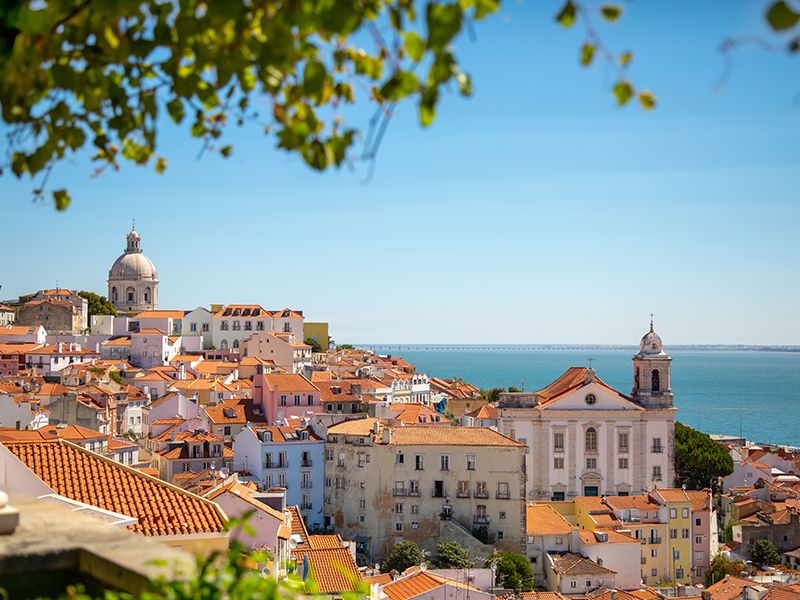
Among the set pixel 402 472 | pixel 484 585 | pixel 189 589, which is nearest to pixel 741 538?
pixel 402 472

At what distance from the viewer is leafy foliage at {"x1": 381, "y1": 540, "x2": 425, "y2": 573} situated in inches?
1310

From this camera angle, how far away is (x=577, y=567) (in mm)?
33250

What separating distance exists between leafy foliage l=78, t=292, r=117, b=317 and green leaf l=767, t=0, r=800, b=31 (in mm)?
93317

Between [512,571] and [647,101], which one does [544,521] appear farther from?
[647,101]

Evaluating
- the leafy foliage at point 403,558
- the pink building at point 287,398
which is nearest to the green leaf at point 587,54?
the leafy foliage at point 403,558

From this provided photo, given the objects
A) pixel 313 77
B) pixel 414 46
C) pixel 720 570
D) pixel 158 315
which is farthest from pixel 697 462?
pixel 414 46

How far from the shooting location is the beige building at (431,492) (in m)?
36.2

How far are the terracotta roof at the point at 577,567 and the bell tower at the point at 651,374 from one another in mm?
15655

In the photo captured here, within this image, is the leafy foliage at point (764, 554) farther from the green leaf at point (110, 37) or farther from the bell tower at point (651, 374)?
the green leaf at point (110, 37)

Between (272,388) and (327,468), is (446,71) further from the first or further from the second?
(272,388)

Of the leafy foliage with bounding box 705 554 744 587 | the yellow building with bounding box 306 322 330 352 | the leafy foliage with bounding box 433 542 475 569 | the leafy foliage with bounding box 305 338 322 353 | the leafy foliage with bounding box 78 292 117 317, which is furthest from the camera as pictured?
the yellow building with bounding box 306 322 330 352

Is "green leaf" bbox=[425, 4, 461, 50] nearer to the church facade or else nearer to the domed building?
the church facade

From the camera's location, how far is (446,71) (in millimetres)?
2807

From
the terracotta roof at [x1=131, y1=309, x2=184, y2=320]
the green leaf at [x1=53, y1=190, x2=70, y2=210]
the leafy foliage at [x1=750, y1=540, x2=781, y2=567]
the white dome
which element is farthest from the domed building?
the green leaf at [x1=53, y1=190, x2=70, y2=210]
